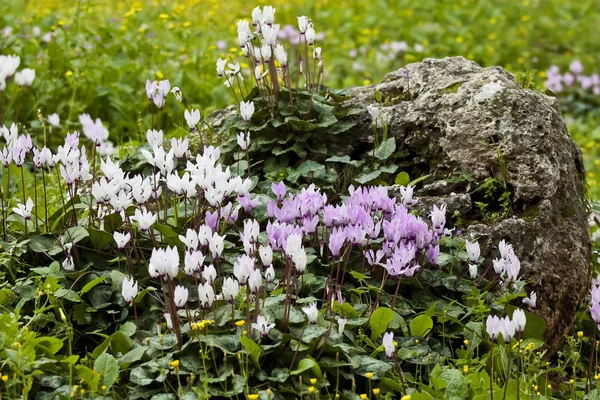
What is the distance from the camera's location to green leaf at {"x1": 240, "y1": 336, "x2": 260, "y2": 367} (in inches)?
110

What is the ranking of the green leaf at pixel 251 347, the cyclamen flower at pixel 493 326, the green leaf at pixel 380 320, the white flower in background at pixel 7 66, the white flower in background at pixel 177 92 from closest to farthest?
1. the cyclamen flower at pixel 493 326
2. the green leaf at pixel 251 347
3. the green leaf at pixel 380 320
4. the white flower in background at pixel 177 92
5. the white flower in background at pixel 7 66

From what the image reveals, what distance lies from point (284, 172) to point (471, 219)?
38.1 inches

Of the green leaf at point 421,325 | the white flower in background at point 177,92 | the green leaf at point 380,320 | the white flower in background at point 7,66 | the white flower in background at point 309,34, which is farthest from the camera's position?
the white flower in background at point 7,66

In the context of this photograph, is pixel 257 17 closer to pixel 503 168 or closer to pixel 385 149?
pixel 385 149

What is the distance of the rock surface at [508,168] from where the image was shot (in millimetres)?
3877

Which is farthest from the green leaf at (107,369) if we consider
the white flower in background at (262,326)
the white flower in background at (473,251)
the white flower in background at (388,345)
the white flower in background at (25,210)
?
the white flower in background at (473,251)

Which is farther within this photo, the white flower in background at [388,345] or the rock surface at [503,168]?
the rock surface at [503,168]

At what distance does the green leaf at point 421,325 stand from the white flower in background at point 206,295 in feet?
2.88

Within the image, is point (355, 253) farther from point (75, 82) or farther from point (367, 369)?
point (75, 82)

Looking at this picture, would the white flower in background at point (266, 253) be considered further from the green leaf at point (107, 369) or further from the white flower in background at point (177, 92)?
the white flower in background at point (177, 92)

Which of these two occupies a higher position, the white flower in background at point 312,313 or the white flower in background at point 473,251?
the white flower in background at point 473,251

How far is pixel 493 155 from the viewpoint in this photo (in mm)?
4090

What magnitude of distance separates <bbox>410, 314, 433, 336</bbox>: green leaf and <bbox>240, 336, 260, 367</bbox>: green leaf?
781 mm

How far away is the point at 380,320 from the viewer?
3.20 m
